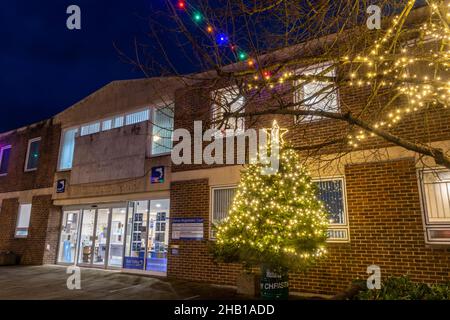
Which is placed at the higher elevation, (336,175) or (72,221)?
(336,175)

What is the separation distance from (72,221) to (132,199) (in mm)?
3667

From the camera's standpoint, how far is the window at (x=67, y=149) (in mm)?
13703

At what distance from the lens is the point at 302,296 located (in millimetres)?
7254

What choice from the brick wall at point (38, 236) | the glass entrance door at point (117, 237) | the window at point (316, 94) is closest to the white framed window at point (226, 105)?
the window at point (316, 94)

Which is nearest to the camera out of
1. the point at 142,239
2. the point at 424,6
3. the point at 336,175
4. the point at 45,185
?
the point at 424,6

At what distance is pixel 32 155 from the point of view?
15094mm

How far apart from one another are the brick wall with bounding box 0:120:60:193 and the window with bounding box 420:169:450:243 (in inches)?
537

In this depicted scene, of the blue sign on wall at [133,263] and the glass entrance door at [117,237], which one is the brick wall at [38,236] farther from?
the blue sign on wall at [133,263]

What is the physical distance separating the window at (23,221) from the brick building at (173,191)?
0.05 meters

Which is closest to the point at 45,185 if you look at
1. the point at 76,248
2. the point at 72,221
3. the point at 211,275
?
the point at 72,221

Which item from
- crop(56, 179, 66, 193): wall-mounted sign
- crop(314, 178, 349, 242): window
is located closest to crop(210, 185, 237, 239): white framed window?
crop(314, 178, 349, 242): window

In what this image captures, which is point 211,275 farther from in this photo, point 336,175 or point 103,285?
point 336,175
